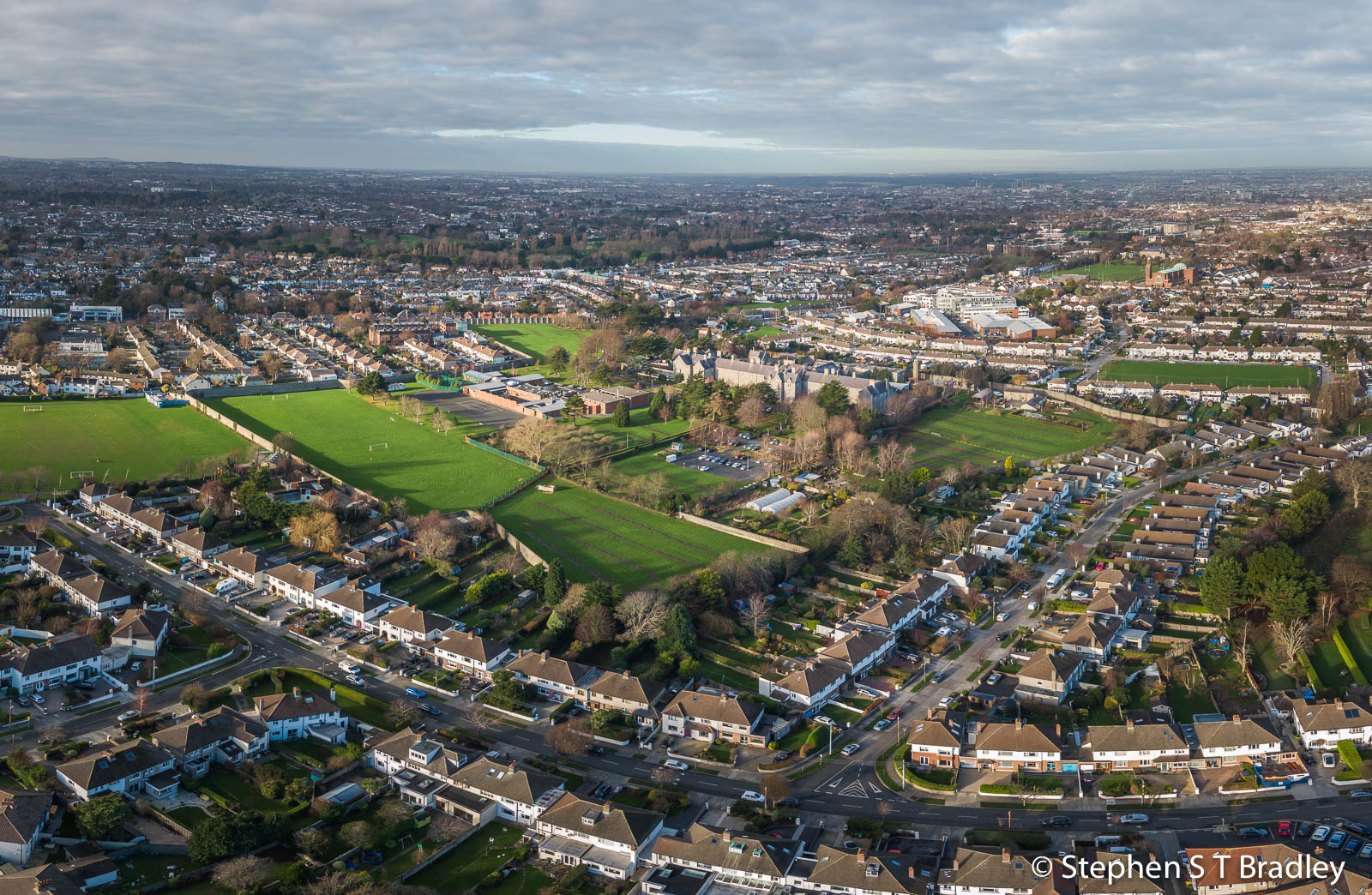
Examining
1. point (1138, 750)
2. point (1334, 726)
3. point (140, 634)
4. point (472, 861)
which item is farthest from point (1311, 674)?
point (140, 634)

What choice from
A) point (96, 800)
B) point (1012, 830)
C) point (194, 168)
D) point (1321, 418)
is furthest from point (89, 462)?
point (194, 168)

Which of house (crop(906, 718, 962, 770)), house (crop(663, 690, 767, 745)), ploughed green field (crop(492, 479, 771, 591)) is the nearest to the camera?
house (crop(906, 718, 962, 770))

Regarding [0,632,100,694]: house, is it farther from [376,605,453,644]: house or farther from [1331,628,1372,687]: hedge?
[1331,628,1372,687]: hedge

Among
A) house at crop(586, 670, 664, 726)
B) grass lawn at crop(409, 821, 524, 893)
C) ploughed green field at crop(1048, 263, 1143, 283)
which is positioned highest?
ploughed green field at crop(1048, 263, 1143, 283)

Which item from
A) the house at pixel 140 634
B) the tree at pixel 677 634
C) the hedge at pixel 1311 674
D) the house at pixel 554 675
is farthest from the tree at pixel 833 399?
the house at pixel 140 634

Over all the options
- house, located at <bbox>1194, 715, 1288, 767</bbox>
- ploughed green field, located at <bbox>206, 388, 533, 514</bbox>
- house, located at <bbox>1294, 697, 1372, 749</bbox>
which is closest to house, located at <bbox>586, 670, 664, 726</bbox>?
house, located at <bbox>1194, 715, 1288, 767</bbox>

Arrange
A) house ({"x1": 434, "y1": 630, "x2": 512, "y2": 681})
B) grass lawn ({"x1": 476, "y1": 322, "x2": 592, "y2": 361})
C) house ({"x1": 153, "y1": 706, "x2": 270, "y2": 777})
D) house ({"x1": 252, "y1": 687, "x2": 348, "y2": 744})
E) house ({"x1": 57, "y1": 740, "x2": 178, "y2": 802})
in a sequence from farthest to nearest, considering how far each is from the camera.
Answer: grass lawn ({"x1": 476, "y1": 322, "x2": 592, "y2": 361}), house ({"x1": 434, "y1": 630, "x2": 512, "y2": 681}), house ({"x1": 252, "y1": 687, "x2": 348, "y2": 744}), house ({"x1": 153, "y1": 706, "x2": 270, "y2": 777}), house ({"x1": 57, "y1": 740, "x2": 178, "y2": 802})

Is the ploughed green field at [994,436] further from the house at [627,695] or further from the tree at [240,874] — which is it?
the tree at [240,874]
